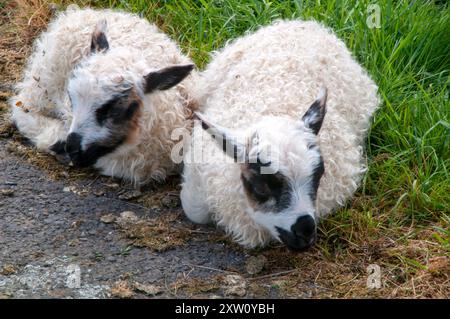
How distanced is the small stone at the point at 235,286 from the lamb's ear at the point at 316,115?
107cm

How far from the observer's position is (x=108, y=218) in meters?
5.77

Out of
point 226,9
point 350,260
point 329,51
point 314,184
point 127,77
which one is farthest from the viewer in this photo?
point 226,9

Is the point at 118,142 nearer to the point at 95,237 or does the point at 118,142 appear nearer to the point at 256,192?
the point at 95,237

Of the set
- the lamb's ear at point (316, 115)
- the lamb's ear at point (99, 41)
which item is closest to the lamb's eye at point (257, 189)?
the lamb's ear at point (316, 115)

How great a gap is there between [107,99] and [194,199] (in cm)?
95

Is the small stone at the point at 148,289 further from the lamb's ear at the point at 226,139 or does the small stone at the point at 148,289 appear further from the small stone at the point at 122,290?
the lamb's ear at the point at 226,139

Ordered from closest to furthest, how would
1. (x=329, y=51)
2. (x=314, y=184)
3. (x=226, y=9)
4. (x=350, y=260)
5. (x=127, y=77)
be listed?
(x=314, y=184) → (x=350, y=260) → (x=127, y=77) → (x=329, y=51) → (x=226, y=9)

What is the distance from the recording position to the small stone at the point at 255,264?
521 cm

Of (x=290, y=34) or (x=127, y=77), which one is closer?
(x=127, y=77)

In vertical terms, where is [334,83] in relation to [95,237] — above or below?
above

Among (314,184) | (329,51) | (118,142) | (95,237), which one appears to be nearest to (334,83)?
(329,51)

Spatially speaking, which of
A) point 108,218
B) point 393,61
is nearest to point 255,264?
point 108,218
